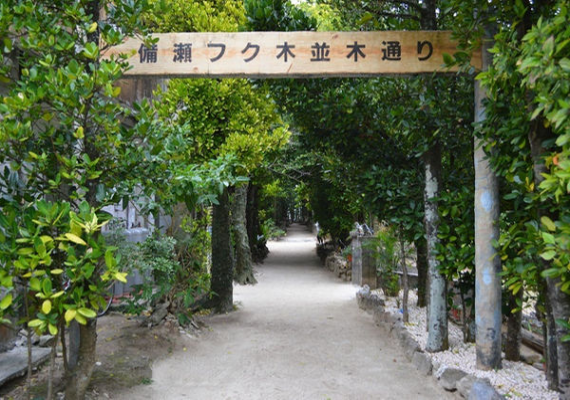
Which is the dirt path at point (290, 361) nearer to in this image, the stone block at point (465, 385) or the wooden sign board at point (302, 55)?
the stone block at point (465, 385)

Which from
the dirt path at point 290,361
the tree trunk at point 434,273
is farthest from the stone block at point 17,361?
the tree trunk at point 434,273

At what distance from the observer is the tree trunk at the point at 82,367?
400 cm

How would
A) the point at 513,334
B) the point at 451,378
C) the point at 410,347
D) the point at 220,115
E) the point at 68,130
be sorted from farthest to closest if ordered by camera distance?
the point at 220,115 → the point at 410,347 → the point at 513,334 → the point at 451,378 → the point at 68,130

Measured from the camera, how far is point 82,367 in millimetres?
4031

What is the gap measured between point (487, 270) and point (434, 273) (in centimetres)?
95

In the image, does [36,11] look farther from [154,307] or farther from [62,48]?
[154,307]

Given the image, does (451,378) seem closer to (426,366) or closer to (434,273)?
(426,366)

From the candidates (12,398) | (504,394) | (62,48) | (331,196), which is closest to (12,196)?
(62,48)

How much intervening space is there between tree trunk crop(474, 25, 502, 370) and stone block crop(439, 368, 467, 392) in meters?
0.25

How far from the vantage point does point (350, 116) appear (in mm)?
6395

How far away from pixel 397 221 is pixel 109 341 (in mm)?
4278

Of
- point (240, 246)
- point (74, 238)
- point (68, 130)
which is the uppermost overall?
point (68, 130)

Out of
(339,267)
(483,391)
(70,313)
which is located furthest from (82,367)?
(339,267)

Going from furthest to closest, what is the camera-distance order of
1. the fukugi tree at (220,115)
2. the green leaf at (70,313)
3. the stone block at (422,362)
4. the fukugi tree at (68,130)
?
the fukugi tree at (220,115) → the stone block at (422,362) → the fukugi tree at (68,130) → the green leaf at (70,313)
